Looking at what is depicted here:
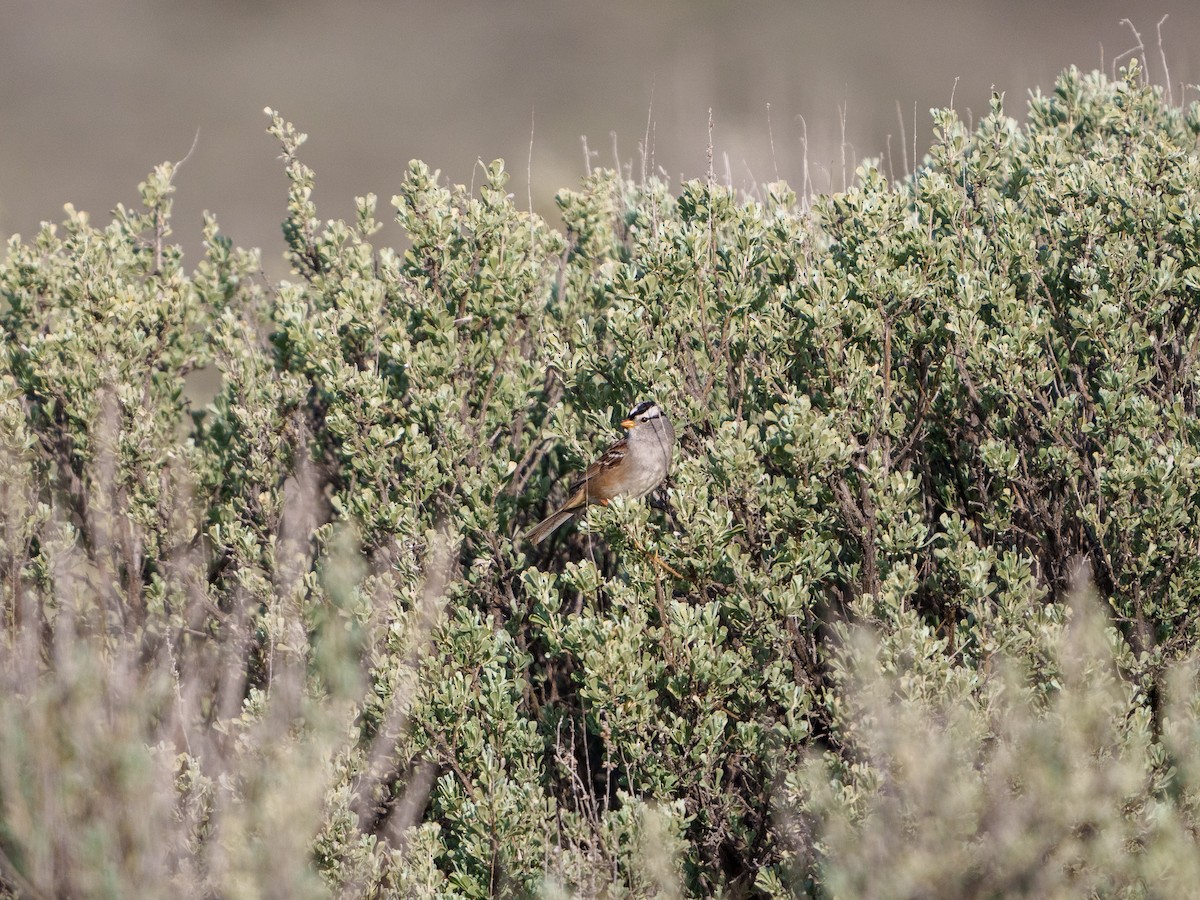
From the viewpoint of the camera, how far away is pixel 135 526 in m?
6.49

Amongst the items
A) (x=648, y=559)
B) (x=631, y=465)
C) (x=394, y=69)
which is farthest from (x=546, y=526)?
(x=394, y=69)

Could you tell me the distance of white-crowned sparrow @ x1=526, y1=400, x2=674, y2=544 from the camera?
18.8 feet

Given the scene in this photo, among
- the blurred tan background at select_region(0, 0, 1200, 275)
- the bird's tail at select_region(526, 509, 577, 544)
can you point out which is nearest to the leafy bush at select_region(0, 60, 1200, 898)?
the bird's tail at select_region(526, 509, 577, 544)

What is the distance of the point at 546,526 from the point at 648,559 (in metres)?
1.24

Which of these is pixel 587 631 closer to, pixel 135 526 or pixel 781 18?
pixel 135 526

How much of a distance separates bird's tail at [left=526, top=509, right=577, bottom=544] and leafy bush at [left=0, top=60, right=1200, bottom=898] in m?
0.11

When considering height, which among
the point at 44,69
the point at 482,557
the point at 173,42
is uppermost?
the point at 173,42

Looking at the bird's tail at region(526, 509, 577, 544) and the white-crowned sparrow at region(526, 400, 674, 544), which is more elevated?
the white-crowned sparrow at region(526, 400, 674, 544)

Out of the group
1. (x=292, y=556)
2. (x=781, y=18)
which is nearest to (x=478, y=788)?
(x=292, y=556)

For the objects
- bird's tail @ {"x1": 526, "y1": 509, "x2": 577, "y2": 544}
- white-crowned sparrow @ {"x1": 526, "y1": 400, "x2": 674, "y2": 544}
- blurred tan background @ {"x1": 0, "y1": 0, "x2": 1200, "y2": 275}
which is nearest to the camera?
white-crowned sparrow @ {"x1": 526, "y1": 400, "x2": 674, "y2": 544}

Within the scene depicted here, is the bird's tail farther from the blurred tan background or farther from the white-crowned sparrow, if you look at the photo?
the blurred tan background

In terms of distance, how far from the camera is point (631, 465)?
5855mm

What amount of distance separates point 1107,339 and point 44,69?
30981mm

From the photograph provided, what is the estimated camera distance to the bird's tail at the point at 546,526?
6066 mm
